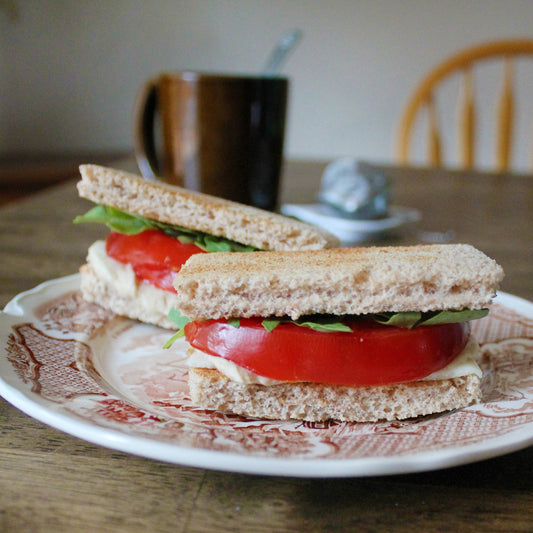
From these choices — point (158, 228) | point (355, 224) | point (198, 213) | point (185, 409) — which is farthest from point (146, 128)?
point (185, 409)

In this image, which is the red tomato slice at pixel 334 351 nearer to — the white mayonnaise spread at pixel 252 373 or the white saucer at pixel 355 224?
the white mayonnaise spread at pixel 252 373

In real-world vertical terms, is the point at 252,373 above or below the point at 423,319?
below

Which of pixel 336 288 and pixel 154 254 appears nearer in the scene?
pixel 336 288

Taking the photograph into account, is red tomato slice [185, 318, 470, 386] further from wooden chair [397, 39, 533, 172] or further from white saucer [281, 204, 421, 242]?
wooden chair [397, 39, 533, 172]

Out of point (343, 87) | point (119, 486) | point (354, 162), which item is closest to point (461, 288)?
point (119, 486)

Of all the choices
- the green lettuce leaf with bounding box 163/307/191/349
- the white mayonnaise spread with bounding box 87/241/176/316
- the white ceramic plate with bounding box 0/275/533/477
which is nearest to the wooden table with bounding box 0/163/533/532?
the white ceramic plate with bounding box 0/275/533/477

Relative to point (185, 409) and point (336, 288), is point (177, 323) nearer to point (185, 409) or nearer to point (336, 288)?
point (185, 409)
